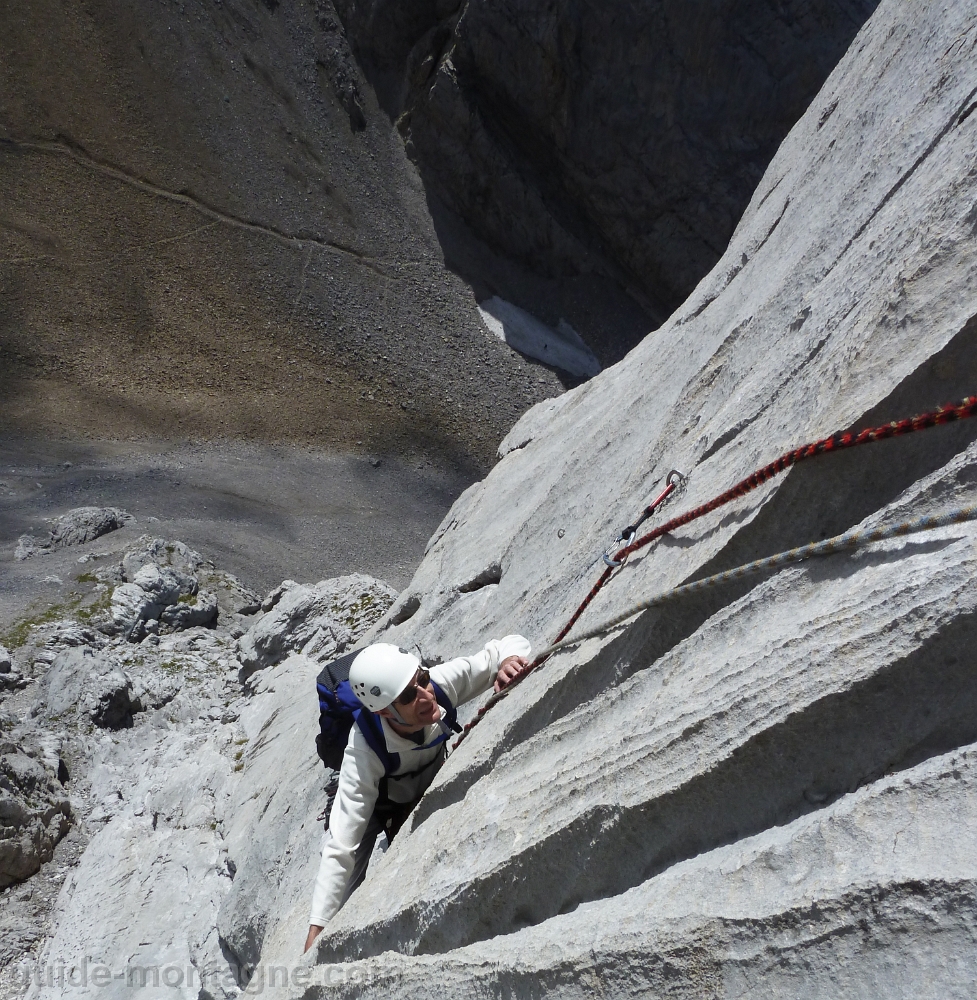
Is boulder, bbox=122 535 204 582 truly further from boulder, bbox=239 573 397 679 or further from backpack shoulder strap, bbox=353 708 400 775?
backpack shoulder strap, bbox=353 708 400 775

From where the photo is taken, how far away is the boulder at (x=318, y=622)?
47.8ft

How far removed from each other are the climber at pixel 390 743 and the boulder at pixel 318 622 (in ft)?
25.8

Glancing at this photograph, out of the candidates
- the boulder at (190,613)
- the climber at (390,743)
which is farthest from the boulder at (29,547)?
the climber at (390,743)

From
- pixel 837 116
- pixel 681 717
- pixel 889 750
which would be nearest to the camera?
pixel 889 750

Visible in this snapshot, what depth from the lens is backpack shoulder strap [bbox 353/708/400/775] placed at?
576 centimetres

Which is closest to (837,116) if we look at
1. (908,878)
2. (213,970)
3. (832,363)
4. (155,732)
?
(832,363)

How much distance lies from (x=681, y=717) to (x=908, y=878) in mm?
1294

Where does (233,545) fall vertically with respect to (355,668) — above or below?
above

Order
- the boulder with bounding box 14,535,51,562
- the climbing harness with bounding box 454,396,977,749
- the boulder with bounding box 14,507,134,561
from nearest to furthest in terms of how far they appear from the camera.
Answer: the climbing harness with bounding box 454,396,977,749 → the boulder with bounding box 14,535,51,562 → the boulder with bounding box 14,507,134,561

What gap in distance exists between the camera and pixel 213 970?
28.3 feet

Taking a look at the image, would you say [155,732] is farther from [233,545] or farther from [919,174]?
[919,174]

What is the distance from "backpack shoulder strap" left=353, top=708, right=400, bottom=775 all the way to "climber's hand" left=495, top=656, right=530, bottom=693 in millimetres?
981

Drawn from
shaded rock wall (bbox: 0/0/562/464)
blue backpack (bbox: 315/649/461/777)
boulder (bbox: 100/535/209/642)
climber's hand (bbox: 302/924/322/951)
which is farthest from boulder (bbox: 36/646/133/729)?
shaded rock wall (bbox: 0/0/562/464)

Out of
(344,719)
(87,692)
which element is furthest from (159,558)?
(344,719)
